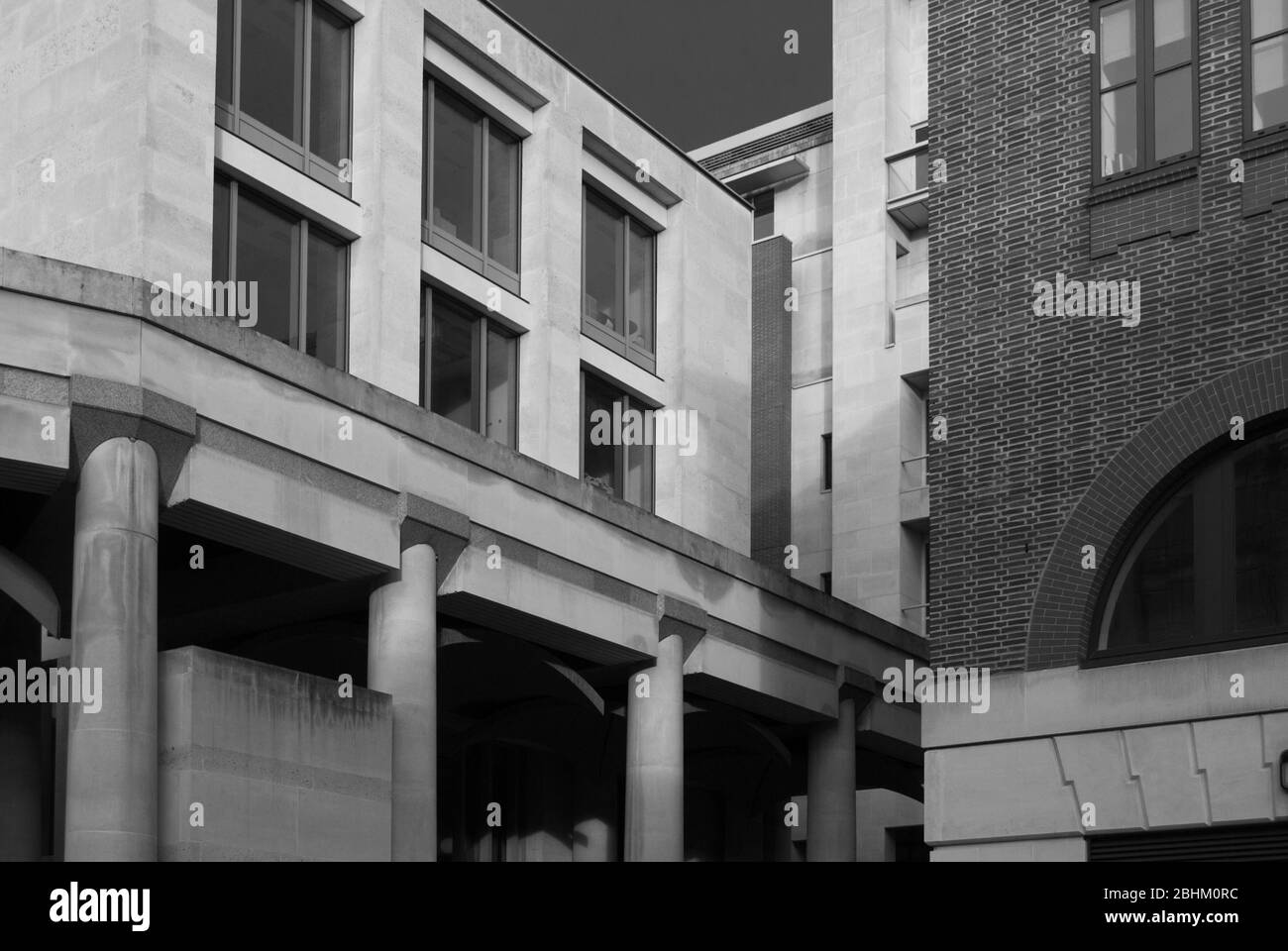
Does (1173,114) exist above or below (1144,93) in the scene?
below

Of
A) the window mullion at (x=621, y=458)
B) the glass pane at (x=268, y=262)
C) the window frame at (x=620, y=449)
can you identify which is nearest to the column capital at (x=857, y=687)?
the window frame at (x=620, y=449)

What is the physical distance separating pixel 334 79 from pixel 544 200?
4.97 meters

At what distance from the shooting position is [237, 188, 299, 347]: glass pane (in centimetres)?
3045

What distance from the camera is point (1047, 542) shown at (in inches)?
869

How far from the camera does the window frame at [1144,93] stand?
22125mm

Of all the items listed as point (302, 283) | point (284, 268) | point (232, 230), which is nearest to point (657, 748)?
point (302, 283)

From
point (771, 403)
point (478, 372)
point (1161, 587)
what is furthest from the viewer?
point (771, 403)

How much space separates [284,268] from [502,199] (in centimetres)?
627

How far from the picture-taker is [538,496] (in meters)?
28.2

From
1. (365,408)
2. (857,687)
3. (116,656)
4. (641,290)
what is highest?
(641,290)

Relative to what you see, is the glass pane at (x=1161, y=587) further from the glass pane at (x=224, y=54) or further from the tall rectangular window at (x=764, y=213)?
the tall rectangular window at (x=764, y=213)

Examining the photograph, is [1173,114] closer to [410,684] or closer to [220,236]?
[410,684]

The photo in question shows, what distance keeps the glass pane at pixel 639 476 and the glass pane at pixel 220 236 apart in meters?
11.1
